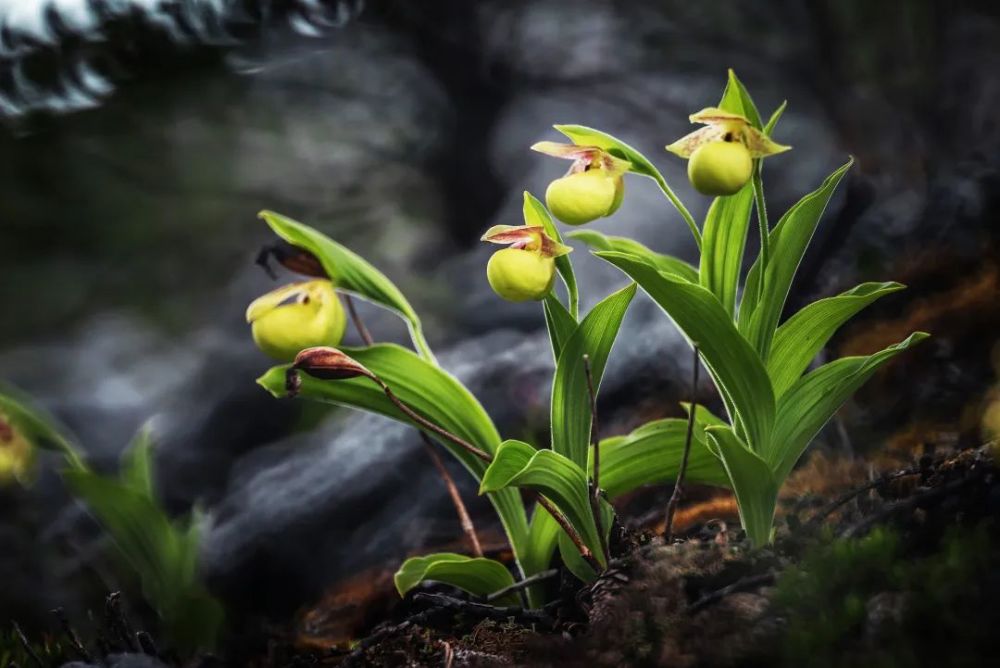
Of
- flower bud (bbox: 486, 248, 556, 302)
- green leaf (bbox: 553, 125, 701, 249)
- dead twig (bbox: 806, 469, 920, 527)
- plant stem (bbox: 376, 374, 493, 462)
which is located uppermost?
green leaf (bbox: 553, 125, 701, 249)

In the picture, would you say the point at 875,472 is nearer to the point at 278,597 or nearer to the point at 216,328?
the point at 278,597

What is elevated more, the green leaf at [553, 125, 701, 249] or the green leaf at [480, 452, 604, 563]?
the green leaf at [553, 125, 701, 249]

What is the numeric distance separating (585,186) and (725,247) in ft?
0.80

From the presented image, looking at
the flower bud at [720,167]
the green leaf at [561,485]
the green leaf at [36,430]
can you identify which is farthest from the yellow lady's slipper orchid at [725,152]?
the green leaf at [36,430]

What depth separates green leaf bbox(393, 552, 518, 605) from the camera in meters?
1.20

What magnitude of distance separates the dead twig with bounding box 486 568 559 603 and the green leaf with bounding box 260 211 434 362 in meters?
0.37

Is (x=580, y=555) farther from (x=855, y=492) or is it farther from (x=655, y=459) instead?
(x=855, y=492)

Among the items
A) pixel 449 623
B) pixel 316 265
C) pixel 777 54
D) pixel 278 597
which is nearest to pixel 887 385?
pixel 777 54

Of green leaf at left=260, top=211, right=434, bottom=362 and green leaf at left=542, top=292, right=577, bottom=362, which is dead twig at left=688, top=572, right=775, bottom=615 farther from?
green leaf at left=260, top=211, right=434, bottom=362

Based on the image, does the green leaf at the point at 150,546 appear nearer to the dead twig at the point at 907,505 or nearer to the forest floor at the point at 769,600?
the forest floor at the point at 769,600

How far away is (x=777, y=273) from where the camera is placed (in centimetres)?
114

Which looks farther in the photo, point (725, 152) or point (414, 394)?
point (414, 394)

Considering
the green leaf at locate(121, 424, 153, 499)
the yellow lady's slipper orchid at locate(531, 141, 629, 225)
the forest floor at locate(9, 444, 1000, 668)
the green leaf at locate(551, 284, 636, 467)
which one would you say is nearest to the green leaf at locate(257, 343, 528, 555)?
the green leaf at locate(551, 284, 636, 467)

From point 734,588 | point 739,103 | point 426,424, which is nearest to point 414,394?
point 426,424
